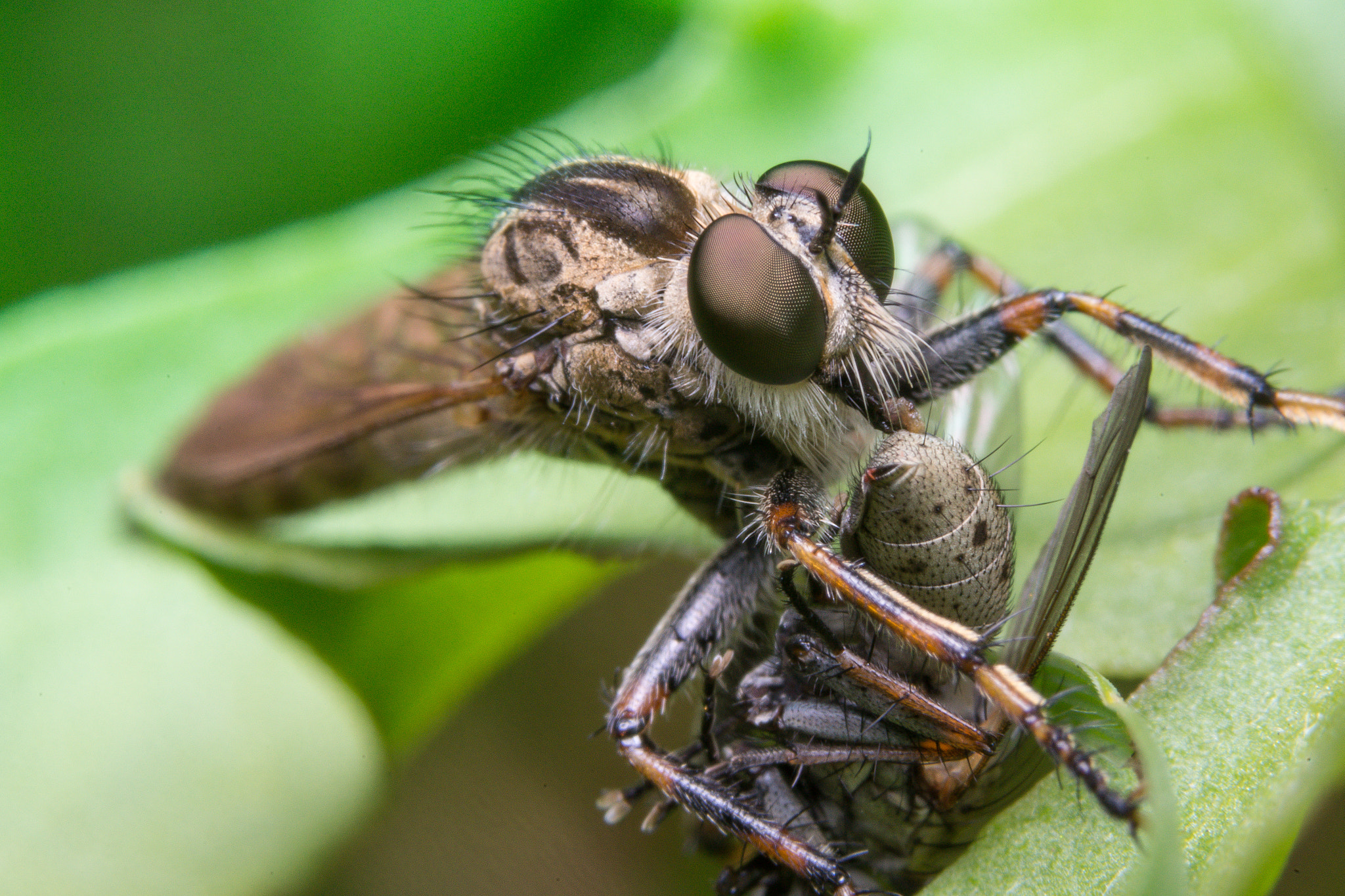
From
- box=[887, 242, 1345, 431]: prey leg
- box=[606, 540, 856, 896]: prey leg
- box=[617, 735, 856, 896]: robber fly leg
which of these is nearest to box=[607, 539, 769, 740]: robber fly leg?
box=[606, 540, 856, 896]: prey leg

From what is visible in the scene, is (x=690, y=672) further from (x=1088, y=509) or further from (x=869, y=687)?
(x=1088, y=509)

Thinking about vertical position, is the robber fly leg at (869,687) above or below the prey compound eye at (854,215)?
below

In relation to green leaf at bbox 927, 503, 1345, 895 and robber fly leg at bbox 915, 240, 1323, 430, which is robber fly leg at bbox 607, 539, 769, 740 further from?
green leaf at bbox 927, 503, 1345, 895

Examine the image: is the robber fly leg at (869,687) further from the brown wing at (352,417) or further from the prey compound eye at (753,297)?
the brown wing at (352,417)

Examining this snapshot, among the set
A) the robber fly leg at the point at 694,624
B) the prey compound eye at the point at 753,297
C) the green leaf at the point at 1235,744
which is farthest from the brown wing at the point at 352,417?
the green leaf at the point at 1235,744

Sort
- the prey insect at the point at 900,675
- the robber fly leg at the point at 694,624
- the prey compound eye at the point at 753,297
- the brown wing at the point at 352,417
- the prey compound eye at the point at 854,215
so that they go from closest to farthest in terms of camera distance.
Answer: the prey insect at the point at 900,675 → the prey compound eye at the point at 753,297 → the prey compound eye at the point at 854,215 → the robber fly leg at the point at 694,624 → the brown wing at the point at 352,417

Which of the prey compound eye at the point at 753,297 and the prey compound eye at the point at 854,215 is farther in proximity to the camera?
the prey compound eye at the point at 854,215
